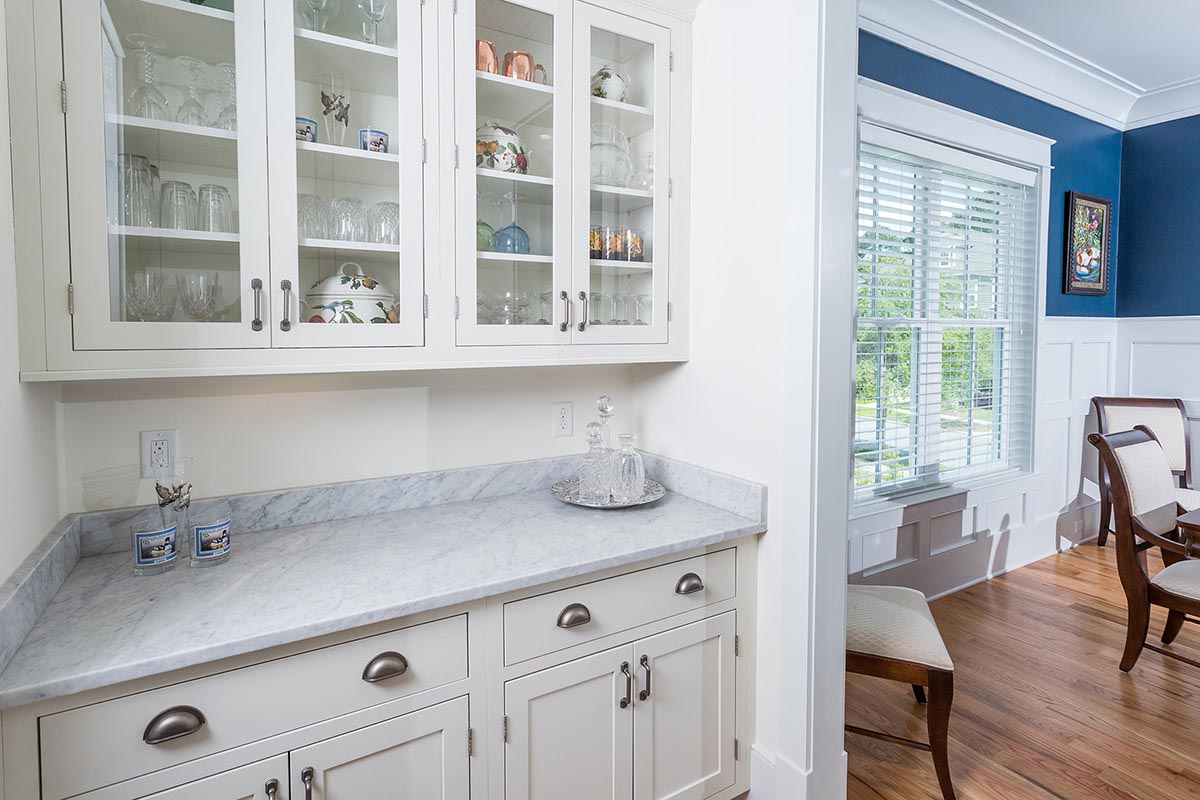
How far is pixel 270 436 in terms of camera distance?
1651 mm

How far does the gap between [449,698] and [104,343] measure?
3.17 ft

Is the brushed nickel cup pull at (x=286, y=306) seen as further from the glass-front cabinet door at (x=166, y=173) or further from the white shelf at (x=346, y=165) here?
the white shelf at (x=346, y=165)

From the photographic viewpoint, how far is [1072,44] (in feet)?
10.9

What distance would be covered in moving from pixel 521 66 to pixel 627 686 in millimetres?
1582

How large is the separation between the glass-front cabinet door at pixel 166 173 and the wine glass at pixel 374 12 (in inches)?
9.3

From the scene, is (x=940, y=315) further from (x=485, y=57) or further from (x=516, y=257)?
(x=485, y=57)

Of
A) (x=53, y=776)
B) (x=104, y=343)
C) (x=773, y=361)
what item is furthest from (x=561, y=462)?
(x=53, y=776)

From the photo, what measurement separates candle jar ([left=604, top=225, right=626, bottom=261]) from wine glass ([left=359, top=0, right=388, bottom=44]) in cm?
73

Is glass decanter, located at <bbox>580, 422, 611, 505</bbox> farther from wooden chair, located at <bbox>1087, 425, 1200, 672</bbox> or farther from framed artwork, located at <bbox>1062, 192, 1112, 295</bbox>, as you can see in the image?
framed artwork, located at <bbox>1062, 192, 1112, 295</bbox>

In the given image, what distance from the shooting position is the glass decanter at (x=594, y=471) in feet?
6.10

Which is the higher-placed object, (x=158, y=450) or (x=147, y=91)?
(x=147, y=91)

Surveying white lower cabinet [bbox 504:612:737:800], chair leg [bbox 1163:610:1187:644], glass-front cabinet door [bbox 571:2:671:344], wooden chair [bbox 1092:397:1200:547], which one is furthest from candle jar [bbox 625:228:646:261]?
wooden chair [bbox 1092:397:1200:547]

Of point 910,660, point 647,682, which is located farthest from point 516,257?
point 910,660

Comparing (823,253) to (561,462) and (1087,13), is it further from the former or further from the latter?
(1087,13)
